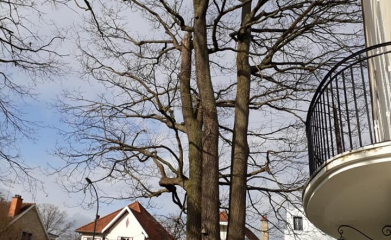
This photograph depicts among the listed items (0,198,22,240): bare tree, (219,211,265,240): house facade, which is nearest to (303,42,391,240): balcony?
(219,211,265,240): house facade

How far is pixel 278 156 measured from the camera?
9641mm

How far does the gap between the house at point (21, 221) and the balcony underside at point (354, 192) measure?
28984 millimetres

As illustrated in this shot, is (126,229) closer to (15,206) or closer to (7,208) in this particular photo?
(7,208)

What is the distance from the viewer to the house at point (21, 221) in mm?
30578

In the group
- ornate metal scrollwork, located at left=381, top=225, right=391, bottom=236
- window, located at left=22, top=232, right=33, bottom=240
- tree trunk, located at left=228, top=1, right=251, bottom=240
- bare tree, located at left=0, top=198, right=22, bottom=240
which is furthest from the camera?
window, located at left=22, top=232, right=33, bottom=240

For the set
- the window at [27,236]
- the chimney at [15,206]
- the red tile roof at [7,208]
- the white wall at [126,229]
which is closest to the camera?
the red tile roof at [7,208]

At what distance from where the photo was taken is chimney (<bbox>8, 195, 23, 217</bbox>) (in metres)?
34.7

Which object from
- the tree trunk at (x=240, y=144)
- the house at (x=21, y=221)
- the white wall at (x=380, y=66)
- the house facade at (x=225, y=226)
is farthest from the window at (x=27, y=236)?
the white wall at (x=380, y=66)

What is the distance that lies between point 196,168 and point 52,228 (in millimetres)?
55397

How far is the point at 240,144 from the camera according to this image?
765 cm

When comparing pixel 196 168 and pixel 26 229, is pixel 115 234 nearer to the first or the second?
pixel 26 229

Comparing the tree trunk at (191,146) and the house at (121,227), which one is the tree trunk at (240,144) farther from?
the house at (121,227)

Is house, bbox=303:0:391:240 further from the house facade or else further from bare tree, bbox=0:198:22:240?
bare tree, bbox=0:198:22:240

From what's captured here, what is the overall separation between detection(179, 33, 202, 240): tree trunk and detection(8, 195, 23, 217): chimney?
101ft
